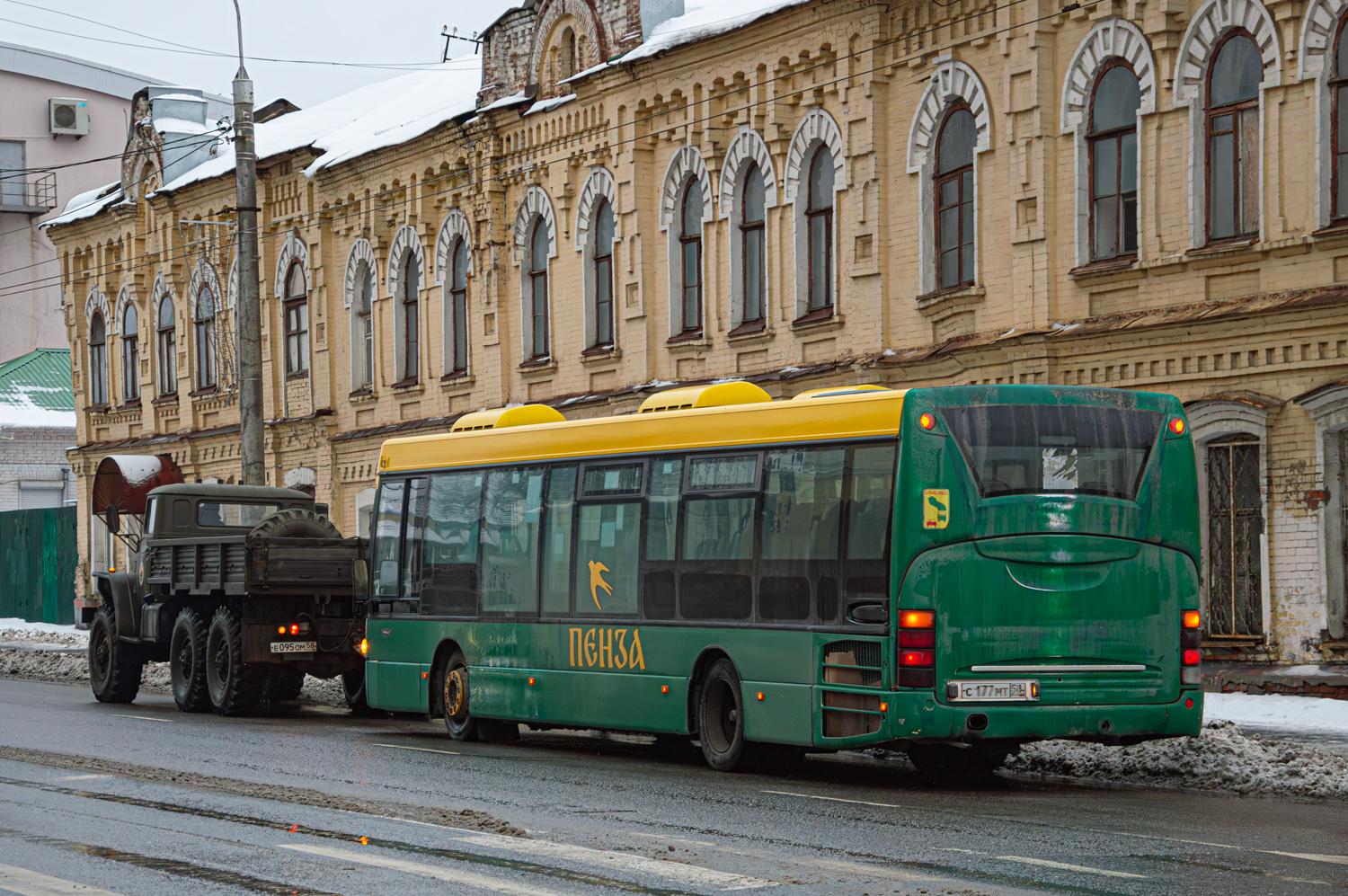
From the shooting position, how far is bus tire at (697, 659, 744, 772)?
14.1m

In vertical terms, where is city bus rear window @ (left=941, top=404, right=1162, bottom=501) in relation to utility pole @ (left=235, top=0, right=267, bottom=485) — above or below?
below

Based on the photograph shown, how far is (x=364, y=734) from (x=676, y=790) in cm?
612

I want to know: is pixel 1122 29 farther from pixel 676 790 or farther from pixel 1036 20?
pixel 676 790

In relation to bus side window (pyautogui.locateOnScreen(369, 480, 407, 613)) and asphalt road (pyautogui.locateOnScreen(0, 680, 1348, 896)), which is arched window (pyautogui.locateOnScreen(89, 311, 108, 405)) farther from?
asphalt road (pyautogui.locateOnScreen(0, 680, 1348, 896))

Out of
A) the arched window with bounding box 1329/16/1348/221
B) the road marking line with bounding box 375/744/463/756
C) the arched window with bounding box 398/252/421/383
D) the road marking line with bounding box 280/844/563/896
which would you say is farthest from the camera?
the arched window with bounding box 398/252/421/383

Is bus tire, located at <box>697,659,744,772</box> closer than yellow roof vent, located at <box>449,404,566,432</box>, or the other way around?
bus tire, located at <box>697,659,744,772</box>

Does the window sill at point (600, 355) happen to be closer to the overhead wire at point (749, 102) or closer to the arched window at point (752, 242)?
the arched window at point (752, 242)

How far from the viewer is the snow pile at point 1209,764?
1270cm

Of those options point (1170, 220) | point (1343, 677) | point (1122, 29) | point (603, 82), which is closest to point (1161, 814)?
point (1343, 677)

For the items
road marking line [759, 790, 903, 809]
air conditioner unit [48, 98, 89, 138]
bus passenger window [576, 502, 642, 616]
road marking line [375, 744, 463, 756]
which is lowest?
road marking line [375, 744, 463, 756]

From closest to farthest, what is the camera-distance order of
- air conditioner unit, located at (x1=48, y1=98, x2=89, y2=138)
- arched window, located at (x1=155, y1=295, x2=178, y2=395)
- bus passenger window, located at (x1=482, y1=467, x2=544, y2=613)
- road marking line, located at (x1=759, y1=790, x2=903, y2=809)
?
road marking line, located at (x1=759, y1=790, x2=903, y2=809), bus passenger window, located at (x1=482, y1=467, x2=544, y2=613), arched window, located at (x1=155, y1=295, x2=178, y2=395), air conditioner unit, located at (x1=48, y1=98, x2=89, y2=138)

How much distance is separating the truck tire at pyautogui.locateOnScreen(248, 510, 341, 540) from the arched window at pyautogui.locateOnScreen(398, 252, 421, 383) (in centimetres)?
1268

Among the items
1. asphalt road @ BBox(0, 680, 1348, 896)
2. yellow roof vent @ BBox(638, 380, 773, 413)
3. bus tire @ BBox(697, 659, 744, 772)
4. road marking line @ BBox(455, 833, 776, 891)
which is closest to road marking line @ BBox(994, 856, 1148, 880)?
asphalt road @ BBox(0, 680, 1348, 896)

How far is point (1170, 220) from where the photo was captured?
65.6ft
